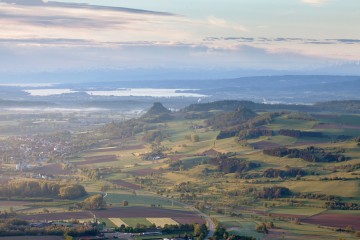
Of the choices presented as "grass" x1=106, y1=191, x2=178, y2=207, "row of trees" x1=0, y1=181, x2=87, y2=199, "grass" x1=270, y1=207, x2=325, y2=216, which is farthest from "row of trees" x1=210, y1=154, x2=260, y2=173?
"row of trees" x1=0, y1=181, x2=87, y2=199

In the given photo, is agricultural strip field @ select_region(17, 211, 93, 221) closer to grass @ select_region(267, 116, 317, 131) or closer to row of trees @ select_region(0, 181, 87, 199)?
row of trees @ select_region(0, 181, 87, 199)

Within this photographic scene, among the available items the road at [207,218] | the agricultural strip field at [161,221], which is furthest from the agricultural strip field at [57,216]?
the road at [207,218]

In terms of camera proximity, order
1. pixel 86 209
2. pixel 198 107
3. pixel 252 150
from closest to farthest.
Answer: pixel 86 209 < pixel 252 150 < pixel 198 107

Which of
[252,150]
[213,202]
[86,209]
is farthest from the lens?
[252,150]

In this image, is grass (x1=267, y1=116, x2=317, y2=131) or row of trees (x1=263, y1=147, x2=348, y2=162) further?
grass (x1=267, y1=116, x2=317, y2=131)

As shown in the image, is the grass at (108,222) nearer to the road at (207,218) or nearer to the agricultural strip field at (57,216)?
the agricultural strip field at (57,216)

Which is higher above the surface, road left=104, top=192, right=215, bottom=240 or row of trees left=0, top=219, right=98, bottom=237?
row of trees left=0, top=219, right=98, bottom=237

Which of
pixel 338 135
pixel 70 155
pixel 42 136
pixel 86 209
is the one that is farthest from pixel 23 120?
pixel 86 209

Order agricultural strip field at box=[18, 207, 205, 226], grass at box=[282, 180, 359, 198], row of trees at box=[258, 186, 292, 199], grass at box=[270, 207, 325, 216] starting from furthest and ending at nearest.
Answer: row of trees at box=[258, 186, 292, 199]
grass at box=[282, 180, 359, 198]
grass at box=[270, 207, 325, 216]
agricultural strip field at box=[18, 207, 205, 226]

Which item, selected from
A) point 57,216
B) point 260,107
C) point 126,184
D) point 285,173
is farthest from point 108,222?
point 260,107

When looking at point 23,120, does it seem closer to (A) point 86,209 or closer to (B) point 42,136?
(B) point 42,136

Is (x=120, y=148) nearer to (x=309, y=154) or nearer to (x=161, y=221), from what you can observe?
(x=309, y=154)
